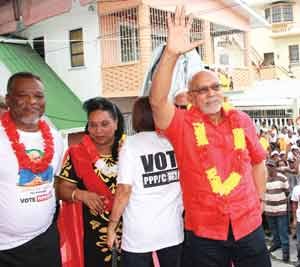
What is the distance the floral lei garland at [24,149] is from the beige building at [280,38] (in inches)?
819

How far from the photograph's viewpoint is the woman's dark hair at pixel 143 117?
7.13 feet

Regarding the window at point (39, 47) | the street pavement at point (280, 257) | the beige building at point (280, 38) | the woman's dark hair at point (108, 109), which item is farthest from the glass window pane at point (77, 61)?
the beige building at point (280, 38)

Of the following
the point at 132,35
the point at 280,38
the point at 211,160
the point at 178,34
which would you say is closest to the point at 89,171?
the point at 211,160

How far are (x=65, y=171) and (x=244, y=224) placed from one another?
96 centimetres

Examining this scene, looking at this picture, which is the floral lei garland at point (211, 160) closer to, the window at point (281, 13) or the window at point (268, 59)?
the window at point (268, 59)

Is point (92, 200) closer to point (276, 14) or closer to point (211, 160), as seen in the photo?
point (211, 160)

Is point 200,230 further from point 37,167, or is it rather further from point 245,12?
point 245,12

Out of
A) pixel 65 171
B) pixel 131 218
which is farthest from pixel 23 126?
pixel 131 218

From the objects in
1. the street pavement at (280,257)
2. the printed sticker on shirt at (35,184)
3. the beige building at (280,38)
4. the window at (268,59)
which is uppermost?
the beige building at (280,38)

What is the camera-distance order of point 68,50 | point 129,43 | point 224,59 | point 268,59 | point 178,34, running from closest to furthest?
point 178,34, point 129,43, point 68,50, point 224,59, point 268,59

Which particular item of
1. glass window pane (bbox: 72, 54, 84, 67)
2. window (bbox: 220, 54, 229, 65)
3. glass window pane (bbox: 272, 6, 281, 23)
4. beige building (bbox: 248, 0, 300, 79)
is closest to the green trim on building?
glass window pane (bbox: 72, 54, 84, 67)

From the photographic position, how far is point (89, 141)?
7.75ft

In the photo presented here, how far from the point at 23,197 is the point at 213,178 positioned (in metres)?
0.89

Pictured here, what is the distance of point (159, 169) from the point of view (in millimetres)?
2121
